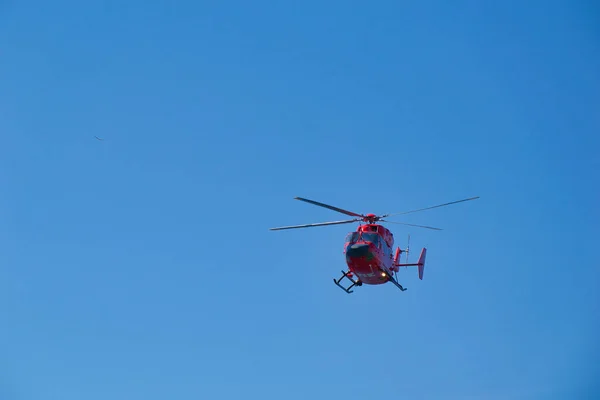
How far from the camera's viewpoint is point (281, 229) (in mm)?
38469

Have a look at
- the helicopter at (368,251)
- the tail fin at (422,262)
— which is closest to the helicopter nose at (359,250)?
the helicopter at (368,251)

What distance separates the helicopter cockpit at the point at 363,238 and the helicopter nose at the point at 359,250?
68 cm

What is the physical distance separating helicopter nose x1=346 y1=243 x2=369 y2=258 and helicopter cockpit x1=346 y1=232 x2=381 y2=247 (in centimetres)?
68

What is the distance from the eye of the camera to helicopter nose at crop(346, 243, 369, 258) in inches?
1455

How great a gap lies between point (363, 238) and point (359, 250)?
1277mm

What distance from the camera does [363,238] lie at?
38.1 meters

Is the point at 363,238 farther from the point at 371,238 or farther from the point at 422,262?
the point at 422,262

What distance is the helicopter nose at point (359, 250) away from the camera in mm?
36969

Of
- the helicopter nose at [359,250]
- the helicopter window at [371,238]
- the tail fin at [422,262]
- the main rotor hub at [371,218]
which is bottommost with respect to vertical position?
the helicopter nose at [359,250]

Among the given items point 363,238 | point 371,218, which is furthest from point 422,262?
point 363,238

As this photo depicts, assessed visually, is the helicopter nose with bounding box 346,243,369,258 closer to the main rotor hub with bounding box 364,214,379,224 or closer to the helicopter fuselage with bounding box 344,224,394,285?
the helicopter fuselage with bounding box 344,224,394,285

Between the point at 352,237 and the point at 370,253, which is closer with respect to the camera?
the point at 370,253

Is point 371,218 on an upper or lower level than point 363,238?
upper

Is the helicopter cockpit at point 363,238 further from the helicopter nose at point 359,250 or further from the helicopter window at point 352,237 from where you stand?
the helicopter nose at point 359,250
